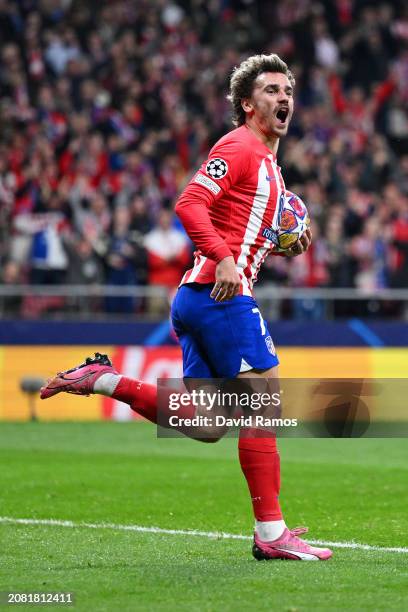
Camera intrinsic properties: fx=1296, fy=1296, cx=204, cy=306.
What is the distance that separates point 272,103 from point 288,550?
7.62ft

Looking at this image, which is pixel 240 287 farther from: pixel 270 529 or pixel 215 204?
pixel 270 529

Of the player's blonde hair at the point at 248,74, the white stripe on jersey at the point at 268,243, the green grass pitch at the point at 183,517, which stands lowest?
the green grass pitch at the point at 183,517

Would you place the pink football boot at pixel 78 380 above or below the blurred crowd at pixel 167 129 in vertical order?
below

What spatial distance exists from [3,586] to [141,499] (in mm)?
3915

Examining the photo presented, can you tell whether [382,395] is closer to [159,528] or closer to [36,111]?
[36,111]

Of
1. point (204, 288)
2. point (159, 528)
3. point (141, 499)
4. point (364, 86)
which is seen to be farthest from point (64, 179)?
point (204, 288)

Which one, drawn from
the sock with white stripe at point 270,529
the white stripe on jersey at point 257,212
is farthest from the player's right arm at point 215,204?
the sock with white stripe at point 270,529

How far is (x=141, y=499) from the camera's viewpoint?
9680 millimetres

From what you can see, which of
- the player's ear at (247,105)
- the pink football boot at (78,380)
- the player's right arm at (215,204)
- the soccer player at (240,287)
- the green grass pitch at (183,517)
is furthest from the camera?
the player's ear at (247,105)

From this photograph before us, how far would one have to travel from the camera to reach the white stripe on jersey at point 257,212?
22.2ft

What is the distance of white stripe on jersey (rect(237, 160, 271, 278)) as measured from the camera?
6762 millimetres

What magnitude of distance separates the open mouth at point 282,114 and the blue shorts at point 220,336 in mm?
982

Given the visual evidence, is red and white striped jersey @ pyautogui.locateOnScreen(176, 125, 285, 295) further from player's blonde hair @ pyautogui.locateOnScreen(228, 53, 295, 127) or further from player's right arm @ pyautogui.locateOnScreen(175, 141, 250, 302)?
player's blonde hair @ pyautogui.locateOnScreen(228, 53, 295, 127)

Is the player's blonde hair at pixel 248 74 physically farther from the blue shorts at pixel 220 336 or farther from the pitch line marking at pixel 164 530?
the pitch line marking at pixel 164 530
